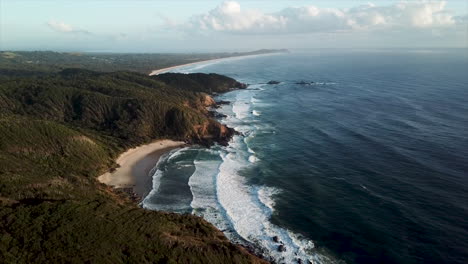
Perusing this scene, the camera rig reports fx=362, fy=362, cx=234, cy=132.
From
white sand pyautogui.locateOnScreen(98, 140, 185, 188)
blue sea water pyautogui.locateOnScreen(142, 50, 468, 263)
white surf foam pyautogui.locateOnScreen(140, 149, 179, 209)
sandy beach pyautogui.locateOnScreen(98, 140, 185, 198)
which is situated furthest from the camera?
white sand pyautogui.locateOnScreen(98, 140, 185, 188)

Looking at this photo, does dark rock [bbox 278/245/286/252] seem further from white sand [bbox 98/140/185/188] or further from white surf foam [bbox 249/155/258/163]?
white sand [bbox 98/140/185/188]

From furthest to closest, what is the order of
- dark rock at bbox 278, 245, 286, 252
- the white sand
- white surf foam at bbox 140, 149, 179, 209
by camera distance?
the white sand < white surf foam at bbox 140, 149, 179, 209 < dark rock at bbox 278, 245, 286, 252

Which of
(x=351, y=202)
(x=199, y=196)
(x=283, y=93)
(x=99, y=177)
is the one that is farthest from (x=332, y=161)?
(x=283, y=93)

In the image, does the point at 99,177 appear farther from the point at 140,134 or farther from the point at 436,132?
the point at 436,132

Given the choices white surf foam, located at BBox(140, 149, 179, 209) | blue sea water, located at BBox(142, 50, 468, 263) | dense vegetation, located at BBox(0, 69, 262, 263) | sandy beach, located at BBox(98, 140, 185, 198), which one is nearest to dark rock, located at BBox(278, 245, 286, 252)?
blue sea water, located at BBox(142, 50, 468, 263)

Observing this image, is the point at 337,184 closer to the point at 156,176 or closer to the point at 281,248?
the point at 281,248

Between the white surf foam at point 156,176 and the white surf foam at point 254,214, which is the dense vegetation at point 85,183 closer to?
the white surf foam at point 156,176

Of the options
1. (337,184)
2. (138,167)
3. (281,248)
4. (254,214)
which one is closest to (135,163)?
(138,167)

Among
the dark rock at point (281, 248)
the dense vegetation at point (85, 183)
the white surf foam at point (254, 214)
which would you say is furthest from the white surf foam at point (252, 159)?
the dark rock at point (281, 248)
